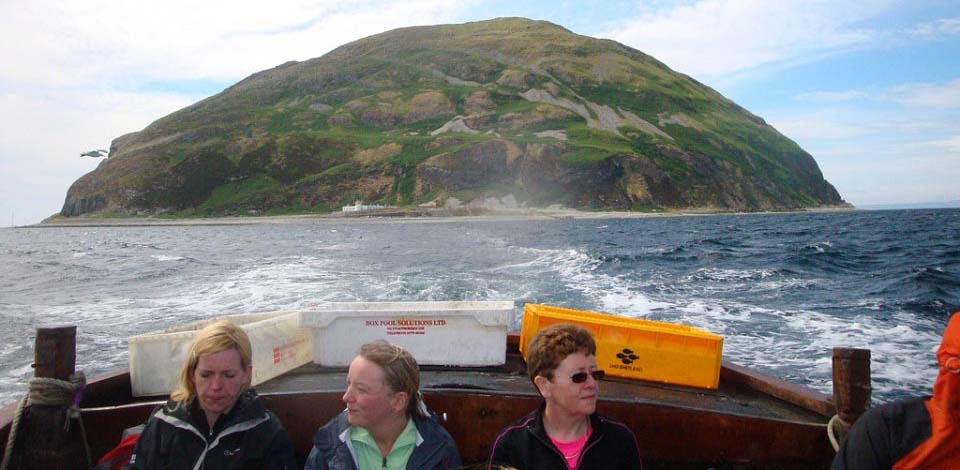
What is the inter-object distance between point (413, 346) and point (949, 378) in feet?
12.0

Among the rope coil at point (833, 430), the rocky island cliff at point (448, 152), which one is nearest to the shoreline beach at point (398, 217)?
the rocky island cliff at point (448, 152)

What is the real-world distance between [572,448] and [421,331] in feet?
7.53

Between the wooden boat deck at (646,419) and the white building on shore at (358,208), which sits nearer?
the wooden boat deck at (646,419)

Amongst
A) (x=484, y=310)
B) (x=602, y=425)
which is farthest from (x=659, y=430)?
(x=484, y=310)

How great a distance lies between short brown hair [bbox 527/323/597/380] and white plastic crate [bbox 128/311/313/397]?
92.9 inches

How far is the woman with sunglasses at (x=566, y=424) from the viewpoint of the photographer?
10.1ft

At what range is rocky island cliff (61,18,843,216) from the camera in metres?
134

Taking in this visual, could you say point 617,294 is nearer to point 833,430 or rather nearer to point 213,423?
point 833,430

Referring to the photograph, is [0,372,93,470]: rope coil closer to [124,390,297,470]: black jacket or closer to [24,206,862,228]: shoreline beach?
[124,390,297,470]: black jacket

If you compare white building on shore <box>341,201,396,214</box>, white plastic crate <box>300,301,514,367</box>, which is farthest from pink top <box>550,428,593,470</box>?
white building on shore <box>341,201,396,214</box>

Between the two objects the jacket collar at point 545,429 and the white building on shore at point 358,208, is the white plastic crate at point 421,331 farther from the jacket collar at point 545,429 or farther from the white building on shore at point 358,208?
the white building on shore at point 358,208

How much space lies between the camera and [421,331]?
524cm

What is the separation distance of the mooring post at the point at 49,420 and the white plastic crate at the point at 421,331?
171 centimetres

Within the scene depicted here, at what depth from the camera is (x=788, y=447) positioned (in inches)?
157
